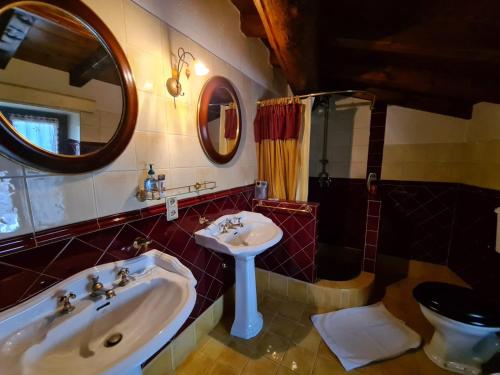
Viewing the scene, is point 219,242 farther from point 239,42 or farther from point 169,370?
point 239,42

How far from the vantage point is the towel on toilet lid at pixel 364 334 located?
4.44ft

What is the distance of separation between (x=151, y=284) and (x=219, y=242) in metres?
0.44

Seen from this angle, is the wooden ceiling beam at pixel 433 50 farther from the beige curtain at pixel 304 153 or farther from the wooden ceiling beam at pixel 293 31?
the beige curtain at pixel 304 153

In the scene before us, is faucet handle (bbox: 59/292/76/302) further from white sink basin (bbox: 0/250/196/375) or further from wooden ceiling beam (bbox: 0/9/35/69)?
wooden ceiling beam (bbox: 0/9/35/69)

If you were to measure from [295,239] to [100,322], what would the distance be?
57.5 inches

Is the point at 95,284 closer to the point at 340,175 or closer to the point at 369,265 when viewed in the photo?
the point at 369,265

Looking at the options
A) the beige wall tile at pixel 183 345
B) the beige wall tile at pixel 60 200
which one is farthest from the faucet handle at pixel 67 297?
the beige wall tile at pixel 183 345

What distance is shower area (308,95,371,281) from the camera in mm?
2461

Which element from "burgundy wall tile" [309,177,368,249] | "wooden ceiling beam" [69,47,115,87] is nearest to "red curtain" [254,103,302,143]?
"burgundy wall tile" [309,177,368,249]

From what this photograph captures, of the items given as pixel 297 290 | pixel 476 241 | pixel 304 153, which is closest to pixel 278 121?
pixel 304 153

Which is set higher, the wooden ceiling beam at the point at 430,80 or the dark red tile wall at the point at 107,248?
the wooden ceiling beam at the point at 430,80

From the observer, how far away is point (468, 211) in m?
1.93

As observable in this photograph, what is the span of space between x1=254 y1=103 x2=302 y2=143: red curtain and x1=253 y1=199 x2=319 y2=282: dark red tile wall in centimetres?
64

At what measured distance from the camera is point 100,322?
32.1 inches
